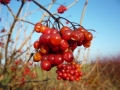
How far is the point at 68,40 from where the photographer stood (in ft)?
1.95

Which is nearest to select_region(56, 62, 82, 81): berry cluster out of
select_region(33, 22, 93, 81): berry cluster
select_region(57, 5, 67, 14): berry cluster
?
select_region(33, 22, 93, 81): berry cluster

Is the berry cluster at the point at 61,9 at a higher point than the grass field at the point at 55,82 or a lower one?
higher

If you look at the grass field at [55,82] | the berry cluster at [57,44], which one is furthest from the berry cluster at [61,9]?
the berry cluster at [57,44]

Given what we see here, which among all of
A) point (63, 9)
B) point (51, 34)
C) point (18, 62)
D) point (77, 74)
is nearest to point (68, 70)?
point (77, 74)

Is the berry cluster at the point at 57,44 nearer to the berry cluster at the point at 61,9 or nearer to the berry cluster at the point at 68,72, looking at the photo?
the berry cluster at the point at 68,72

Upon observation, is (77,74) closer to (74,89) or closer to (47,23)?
(47,23)

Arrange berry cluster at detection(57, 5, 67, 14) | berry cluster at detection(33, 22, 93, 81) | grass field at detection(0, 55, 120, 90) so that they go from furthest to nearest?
grass field at detection(0, 55, 120, 90)
berry cluster at detection(57, 5, 67, 14)
berry cluster at detection(33, 22, 93, 81)

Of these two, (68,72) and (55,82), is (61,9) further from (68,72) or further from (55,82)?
(55,82)

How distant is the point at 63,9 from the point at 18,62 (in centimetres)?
193

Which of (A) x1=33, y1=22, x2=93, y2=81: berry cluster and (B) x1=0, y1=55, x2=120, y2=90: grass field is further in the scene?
(B) x1=0, y1=55, x2=120, y2=90: grass field

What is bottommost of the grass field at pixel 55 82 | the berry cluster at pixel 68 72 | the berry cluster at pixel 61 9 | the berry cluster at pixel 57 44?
the grass field at pixel 55 82

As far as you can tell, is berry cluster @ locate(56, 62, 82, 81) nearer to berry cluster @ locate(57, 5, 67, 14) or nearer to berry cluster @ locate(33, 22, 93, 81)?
berry cluster @ locate(33, 22, 93, 81)

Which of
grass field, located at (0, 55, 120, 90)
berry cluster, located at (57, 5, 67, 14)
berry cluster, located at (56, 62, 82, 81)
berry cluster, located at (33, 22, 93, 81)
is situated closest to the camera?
berry cluster, located at (33, 22, 93, 81)

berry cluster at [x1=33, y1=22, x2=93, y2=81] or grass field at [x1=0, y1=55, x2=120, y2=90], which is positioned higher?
berry cluster at [x1=33, y1=22, x2=93, y2=81]
